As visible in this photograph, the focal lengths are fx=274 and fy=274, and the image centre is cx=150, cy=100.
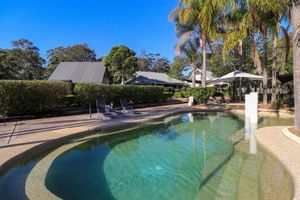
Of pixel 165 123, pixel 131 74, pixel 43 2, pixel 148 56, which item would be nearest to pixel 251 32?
pixel 165 123

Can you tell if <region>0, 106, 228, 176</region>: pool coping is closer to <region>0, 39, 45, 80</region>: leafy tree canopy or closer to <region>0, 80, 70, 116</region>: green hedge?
<region>0, 80, 70, 116</region>: green hedge

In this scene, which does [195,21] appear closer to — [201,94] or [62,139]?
[201,94]

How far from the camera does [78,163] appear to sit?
7129 mm

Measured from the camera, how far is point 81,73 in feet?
116

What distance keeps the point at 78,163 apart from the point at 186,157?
9.72ft

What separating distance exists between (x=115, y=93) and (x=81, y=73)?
16259 mm

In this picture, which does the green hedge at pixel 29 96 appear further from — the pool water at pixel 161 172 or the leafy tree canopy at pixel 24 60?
the leafy tree canopy at pixel 24 60

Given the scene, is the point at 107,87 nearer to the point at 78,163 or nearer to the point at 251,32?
the point at 251,32

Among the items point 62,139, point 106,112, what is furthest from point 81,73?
point 62,139

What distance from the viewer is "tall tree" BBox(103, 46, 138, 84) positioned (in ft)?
119

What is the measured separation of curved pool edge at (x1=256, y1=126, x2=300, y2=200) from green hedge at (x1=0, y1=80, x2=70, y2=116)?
11224mm

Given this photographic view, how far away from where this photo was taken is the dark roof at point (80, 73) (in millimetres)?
34344

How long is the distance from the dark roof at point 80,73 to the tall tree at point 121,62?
123 cm

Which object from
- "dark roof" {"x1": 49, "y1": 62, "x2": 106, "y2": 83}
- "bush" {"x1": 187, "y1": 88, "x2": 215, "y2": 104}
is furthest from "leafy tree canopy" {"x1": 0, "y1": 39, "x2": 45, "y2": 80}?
"bush" {"x1": 187, "y1": 88, "x2": 215, "y2": 104}
